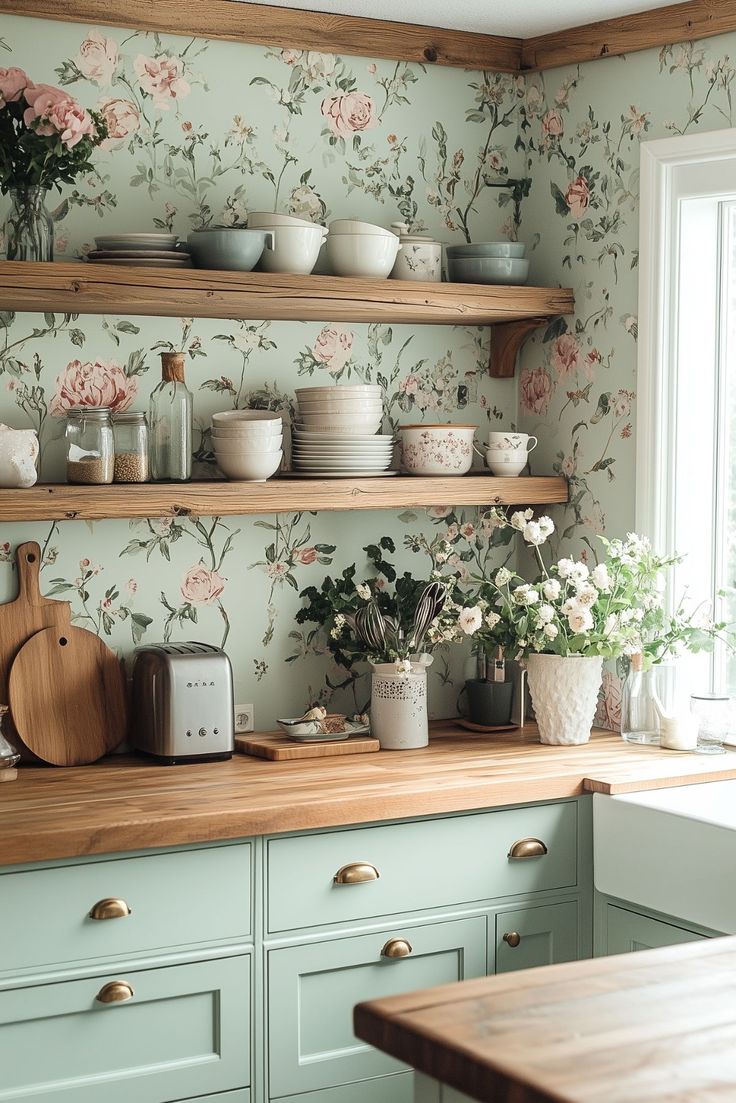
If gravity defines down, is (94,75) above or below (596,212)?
above

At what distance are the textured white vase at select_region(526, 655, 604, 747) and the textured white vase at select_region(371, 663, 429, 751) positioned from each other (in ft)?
0.91

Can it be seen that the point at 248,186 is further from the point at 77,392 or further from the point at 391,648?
the point at 391,648

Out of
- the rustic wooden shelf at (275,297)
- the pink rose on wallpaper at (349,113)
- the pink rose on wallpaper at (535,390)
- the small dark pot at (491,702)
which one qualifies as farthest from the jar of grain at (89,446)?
the pink rose on wallpaper at (535,390)

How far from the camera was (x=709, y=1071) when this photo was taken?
119 centimetres

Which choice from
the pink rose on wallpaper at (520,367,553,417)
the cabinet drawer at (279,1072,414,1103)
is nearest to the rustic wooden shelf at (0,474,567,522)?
the pink rose on wallpaper at (520,367,553,417)

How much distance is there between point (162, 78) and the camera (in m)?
3.02

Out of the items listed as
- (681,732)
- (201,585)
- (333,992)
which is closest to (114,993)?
(333,992)

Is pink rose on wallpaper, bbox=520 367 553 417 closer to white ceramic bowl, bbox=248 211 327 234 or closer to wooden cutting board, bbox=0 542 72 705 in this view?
white ceramic bowl, bbox=248 211 327 234

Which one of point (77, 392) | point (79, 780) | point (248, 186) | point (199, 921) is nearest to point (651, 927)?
point (199, 921)

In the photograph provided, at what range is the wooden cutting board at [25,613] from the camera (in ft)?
9.43

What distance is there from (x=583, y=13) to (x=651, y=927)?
2.06 meters

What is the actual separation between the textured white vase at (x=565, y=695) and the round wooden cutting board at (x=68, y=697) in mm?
960

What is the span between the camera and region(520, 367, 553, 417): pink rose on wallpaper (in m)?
3.51

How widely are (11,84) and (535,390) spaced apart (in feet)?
5.04
